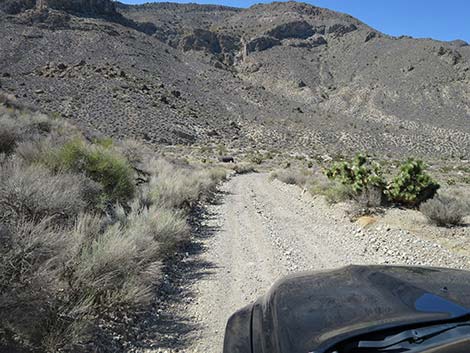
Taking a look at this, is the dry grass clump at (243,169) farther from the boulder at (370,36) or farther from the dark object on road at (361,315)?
the boulder at (370,36)

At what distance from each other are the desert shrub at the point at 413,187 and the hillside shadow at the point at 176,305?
6493mm

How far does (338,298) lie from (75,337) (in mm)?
2449

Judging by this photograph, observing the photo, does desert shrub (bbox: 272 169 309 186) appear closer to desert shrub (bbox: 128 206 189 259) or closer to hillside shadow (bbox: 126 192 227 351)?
hillside shadow (bbox: 126 192 227 351)

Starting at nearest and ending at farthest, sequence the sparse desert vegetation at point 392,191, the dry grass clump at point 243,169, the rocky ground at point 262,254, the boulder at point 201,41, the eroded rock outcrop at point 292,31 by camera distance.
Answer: the rocky ground at point 262,254
the sparse desert vegetation at point 392,191
the dry grass clump at point 243,169
the boulder at point 201,41
the eroded rock outcrop at point 292,31

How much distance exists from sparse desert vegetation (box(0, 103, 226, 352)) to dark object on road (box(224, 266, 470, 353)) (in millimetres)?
1916

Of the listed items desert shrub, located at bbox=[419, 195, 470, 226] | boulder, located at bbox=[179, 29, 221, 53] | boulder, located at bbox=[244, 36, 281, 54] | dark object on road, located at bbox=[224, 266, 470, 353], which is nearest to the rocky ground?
desert shrub, located at bbox=[419, 195, 470, 226]

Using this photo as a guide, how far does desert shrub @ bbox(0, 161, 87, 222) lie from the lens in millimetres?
5238

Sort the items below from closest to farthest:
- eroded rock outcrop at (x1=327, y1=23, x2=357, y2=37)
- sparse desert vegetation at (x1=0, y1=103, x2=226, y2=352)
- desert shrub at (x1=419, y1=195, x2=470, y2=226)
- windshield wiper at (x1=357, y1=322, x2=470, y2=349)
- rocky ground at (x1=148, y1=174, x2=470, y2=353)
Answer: windshield wiper at (x1=357, y1=322, x2=470, y2=349), sparse desert vegetation at (x1=0, y1=103, x2=226, y2=352), rocky ground at (x1=148, y1=174, x2=470, y2=353), desert shrub at (x1=419, y1=195, x2=470, y2=226), eroded rock outcrop at (x1=327, y1=23, x2=357, y2=37)

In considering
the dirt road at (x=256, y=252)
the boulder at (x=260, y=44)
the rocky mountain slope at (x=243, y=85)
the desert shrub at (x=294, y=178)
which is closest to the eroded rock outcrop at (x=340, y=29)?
the rocky mountain slope at (x=243, y=85)

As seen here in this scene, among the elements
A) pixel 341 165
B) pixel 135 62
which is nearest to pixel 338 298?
pixel 341 165

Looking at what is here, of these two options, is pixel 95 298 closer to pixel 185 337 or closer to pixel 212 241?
pixel 185 337

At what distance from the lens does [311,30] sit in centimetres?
12625

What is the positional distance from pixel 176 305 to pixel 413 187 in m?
8.57

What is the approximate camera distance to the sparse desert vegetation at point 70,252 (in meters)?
3.30
